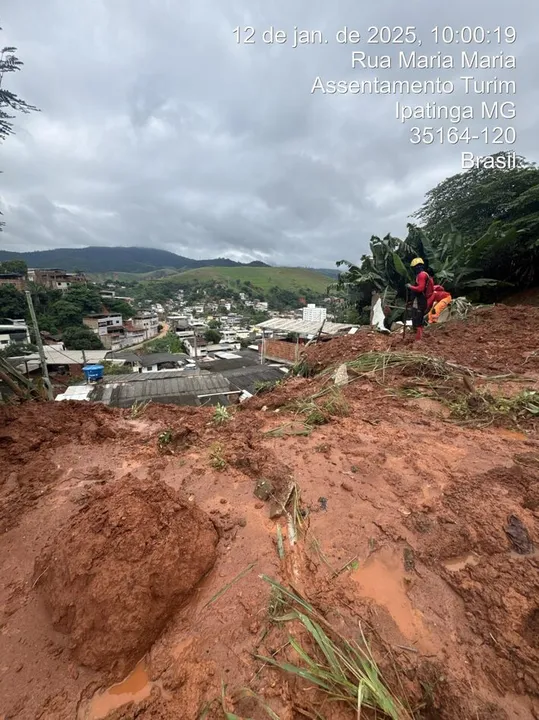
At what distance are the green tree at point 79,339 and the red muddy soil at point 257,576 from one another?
33.7 metres

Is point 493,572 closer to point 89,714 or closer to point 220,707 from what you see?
point 220,707

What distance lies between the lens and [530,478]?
245 centimetres

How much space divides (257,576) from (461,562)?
128 centimetres

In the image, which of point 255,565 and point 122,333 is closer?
point 255,565

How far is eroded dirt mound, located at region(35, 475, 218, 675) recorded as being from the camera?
5.13ft

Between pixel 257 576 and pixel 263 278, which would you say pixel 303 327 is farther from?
pixel 263 278

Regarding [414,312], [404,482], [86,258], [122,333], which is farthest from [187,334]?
[86,258]

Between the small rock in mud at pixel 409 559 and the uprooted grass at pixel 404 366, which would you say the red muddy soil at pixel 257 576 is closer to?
the small rock in mud at pixel 409 559

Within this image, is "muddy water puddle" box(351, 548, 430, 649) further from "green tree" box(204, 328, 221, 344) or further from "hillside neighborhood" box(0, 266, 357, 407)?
"green tree" box(204, 328, 221, 344)

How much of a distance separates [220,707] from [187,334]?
50519mm

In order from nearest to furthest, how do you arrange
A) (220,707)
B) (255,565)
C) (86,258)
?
1. (220,707)
2. (255,565)
3. (86,258)

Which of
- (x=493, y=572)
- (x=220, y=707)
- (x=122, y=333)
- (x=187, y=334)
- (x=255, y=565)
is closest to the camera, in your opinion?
(x=220, y=707)

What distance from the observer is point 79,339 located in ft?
106

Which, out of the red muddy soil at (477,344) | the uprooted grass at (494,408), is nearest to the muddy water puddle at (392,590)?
the uprooted grass at (494,408)
